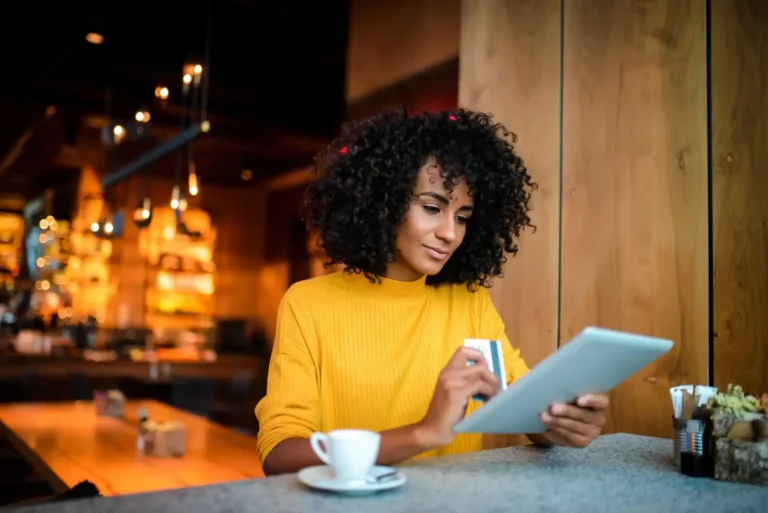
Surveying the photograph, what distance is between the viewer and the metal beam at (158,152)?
16.0ft

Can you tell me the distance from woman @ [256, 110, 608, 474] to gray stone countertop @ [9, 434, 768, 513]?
0.14m

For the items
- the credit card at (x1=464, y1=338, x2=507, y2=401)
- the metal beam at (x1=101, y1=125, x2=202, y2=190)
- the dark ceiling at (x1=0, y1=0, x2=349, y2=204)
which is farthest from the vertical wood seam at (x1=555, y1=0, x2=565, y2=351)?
the metal beam at (x1=101, y1=125, x2=202, y2=190)

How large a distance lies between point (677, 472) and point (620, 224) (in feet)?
3.41

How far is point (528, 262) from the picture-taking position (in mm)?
2455

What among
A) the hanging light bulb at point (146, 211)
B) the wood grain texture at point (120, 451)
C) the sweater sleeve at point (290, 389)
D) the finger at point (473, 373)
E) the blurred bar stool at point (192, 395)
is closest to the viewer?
the finger at point (473, 373)

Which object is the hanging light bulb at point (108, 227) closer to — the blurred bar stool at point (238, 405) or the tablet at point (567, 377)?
the blurred bar stool at point (238, 405)

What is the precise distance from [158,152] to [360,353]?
4415mm

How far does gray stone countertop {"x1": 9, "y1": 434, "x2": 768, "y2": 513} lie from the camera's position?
3.02ft

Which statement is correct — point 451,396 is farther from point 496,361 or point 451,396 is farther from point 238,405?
point 238,405

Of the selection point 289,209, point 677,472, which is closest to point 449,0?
point 677,472

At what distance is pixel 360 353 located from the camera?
155 centimetres

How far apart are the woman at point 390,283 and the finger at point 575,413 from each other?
76 mm

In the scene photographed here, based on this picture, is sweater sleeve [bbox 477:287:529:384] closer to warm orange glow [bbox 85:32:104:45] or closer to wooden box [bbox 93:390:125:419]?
wooden box [bbox 93:390:125:419]

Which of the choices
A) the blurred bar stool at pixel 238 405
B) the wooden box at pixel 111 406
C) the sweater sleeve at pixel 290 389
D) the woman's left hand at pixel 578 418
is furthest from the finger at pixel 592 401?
the blurred bar stool at pixel 238 405
